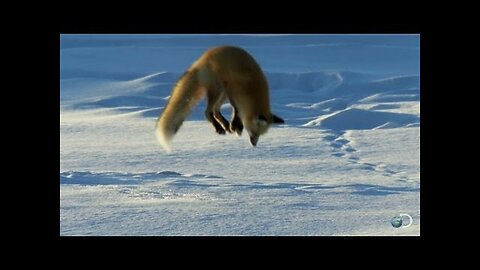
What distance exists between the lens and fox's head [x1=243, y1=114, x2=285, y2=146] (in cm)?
215

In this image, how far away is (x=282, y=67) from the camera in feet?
42.0

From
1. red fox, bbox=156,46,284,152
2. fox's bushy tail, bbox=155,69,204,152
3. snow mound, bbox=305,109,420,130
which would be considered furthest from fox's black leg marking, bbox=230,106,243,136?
snow mound, bbox=305,109,420,130

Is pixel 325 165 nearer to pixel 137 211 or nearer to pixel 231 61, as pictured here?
pixel 137 211

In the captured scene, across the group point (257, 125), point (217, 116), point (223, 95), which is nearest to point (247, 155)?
point (217, 116)

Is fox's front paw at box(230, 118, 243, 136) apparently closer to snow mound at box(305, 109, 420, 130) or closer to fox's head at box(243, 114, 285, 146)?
fox's head at box(243, 114, 285, 146)

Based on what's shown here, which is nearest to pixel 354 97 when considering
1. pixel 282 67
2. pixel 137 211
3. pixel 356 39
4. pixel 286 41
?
pixel 282 67

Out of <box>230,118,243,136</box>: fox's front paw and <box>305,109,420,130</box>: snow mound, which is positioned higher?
<box>305,109,420,130</box>: snow mound

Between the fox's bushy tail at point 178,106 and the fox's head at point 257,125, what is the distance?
0.52ft

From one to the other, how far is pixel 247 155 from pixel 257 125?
694cm

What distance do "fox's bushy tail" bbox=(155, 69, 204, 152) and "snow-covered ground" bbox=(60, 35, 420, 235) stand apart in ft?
4.50

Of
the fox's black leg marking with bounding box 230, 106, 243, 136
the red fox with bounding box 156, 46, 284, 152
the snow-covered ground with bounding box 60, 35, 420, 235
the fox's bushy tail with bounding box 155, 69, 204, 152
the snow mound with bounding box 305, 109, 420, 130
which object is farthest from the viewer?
the snow mound with bounding box 305, 109, 420, 130

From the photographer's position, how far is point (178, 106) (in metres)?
2.23

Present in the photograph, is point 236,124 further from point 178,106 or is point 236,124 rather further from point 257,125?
point 178,106

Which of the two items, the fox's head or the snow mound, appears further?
the snow mound
